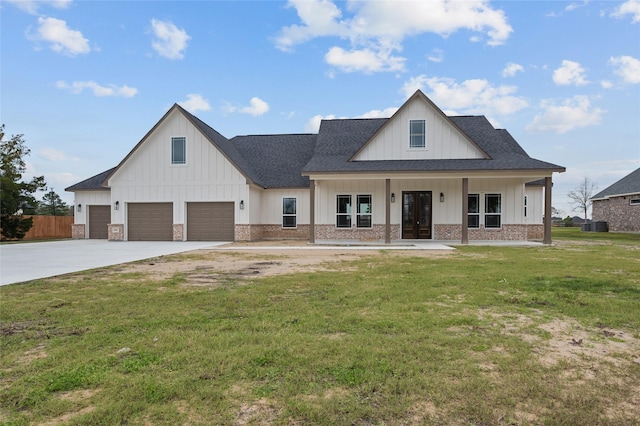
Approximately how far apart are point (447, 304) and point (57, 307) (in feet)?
19.2

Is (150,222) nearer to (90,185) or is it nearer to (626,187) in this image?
(90,185)

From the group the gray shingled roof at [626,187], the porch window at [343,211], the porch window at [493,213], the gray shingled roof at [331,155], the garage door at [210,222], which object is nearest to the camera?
the gray shingled roof at [331,155]

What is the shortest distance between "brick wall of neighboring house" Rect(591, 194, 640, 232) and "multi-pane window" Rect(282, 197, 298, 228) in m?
27.6

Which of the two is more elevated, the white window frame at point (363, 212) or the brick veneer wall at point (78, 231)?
the white window frame at point (363, 212)

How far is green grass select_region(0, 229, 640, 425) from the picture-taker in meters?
2.44

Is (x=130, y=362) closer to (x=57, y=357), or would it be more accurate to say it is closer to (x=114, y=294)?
(x=57, y=357)

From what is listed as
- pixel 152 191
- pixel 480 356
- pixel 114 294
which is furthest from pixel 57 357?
pixel 152 191

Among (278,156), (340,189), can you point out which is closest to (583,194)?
(340,189)

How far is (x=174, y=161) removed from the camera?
64.3 feet

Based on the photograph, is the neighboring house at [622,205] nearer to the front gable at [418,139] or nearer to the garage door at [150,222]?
the front gable at [418,139]

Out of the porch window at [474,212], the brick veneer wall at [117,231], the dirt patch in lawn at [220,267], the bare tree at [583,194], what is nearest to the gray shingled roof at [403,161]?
the porch window at [474,212]

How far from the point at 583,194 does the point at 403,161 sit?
4905cm

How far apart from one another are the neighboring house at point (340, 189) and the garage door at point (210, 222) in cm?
6

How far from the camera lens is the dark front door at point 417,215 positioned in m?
18.7
